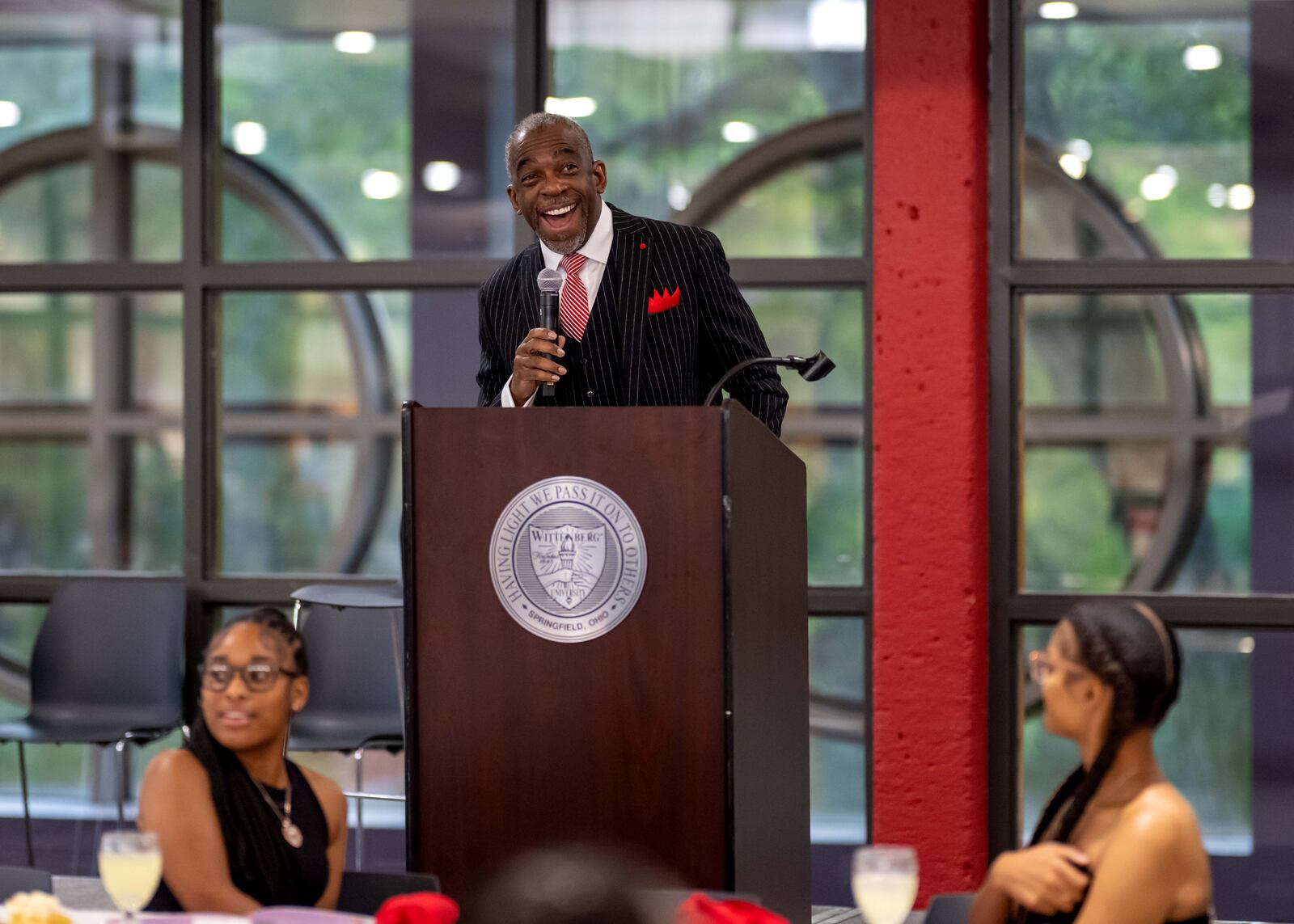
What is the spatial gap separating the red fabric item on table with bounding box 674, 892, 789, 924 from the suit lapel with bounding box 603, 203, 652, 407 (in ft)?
3.63

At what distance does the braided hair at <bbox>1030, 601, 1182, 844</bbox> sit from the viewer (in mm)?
1786

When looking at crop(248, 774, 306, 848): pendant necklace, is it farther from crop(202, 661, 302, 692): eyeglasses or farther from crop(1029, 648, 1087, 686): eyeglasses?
crop(1029, 648, 1087, 686): eyeglasses

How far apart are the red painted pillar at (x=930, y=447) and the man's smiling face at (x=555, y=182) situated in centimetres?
217

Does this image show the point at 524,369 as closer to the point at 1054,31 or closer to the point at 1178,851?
the point at 1178,851

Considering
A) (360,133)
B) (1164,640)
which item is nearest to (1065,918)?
(1164,640)

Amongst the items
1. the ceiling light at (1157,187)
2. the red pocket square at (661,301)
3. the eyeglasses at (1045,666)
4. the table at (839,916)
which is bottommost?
the table at (839,916)

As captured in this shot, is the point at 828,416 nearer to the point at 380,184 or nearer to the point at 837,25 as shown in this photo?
the point at 837,25

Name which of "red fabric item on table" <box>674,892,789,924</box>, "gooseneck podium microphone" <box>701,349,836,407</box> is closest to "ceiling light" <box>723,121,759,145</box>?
"gooseneck podium microphone" <box>701,349,836,407</box>

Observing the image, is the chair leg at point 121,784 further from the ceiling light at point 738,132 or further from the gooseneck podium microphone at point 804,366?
the gooseneck podium microphone at point 804,366

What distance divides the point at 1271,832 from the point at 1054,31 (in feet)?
8.14

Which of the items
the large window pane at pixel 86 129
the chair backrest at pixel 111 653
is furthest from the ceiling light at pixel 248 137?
the chair backrest at pixel 111 653

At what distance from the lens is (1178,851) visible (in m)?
1.72

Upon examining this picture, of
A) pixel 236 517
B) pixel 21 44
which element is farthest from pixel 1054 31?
pixel 21 44

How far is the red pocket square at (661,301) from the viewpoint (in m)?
2.68
